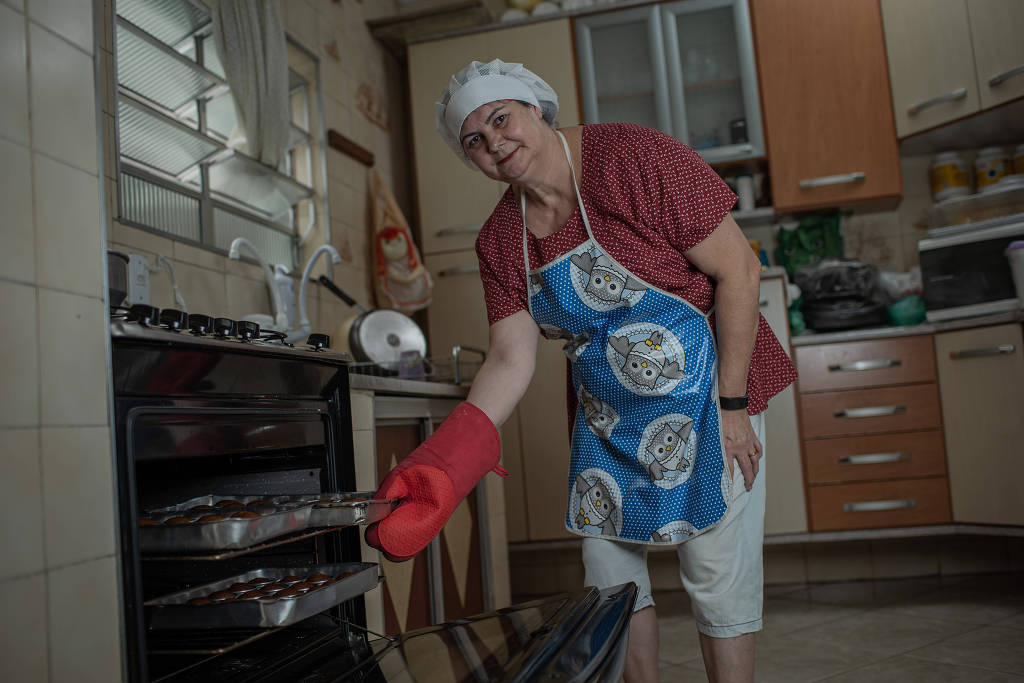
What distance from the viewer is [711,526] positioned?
4.01ft

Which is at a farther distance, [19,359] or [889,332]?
[889,332]

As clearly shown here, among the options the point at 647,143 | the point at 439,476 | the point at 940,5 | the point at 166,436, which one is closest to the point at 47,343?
the point at 166,436

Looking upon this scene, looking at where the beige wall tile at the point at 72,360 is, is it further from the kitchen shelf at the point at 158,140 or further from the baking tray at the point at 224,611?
the kitchen shelf at the point at 158,140

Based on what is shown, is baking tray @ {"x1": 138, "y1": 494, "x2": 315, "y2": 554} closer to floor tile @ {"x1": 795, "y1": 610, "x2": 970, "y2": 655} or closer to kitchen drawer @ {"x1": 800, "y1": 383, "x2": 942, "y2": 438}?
floor tile @ {"x1": 795, "y1": 610, "x2": 970, "y2": 655}

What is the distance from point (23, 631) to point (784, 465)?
95.0 inches

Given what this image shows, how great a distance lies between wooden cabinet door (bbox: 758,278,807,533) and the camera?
8.78ft

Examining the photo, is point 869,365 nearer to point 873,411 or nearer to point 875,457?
point 873,411

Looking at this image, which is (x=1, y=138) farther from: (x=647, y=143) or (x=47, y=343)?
(x=647, y=143)

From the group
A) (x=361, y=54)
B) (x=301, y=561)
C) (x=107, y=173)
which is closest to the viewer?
(x=301, y=561)

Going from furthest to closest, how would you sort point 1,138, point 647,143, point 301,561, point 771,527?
point 771,527
point 647,143
point 301,561
point 1,138

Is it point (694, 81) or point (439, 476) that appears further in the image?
point (694, 81)

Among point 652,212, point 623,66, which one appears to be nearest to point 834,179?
point 623,66

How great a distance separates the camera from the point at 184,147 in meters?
1.90

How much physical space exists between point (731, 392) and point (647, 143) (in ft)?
1.30
